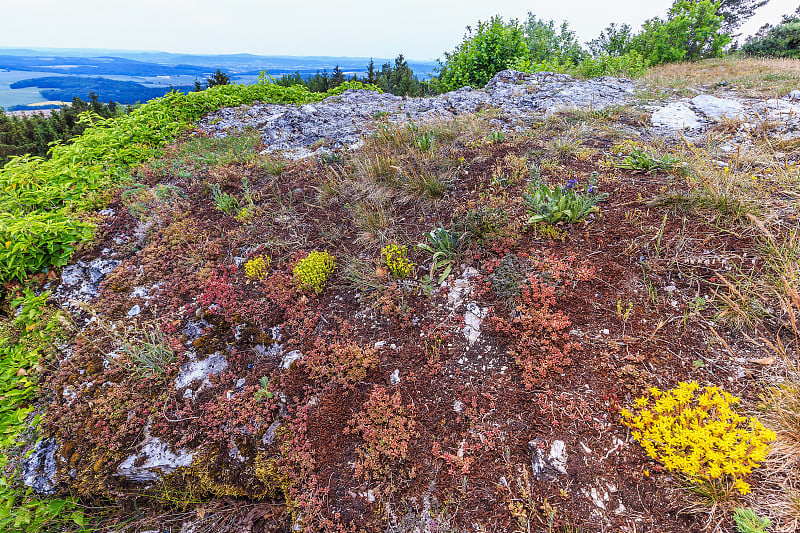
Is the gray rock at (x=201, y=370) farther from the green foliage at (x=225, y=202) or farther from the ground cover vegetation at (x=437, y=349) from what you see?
the green foliage at (x=225, y=202)

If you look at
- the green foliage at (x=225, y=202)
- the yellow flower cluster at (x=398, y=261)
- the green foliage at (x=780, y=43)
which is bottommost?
the yellow flower cluster at (x=398, y=261)

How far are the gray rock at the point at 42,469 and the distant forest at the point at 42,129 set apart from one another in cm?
2639

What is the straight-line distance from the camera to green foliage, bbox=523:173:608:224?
3715 mm

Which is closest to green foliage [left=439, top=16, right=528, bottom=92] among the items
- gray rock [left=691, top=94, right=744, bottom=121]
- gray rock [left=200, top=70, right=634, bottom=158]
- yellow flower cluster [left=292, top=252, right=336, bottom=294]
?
gray rock [left=200, top=70, right=634, bottom=158]

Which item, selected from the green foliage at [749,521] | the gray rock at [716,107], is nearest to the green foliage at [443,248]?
the green foliage at [749,521]

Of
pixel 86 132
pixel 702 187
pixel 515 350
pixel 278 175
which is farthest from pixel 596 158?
pixel 86 132

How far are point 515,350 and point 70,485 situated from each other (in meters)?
4.11

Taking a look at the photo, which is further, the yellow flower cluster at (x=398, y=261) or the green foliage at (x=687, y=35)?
the green foliage at (x=687, y=35)

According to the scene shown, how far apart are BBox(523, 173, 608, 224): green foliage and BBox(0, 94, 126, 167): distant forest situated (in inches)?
1109

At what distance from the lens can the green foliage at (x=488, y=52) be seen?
41.3 feet

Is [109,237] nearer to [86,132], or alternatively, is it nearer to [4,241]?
[4,241]

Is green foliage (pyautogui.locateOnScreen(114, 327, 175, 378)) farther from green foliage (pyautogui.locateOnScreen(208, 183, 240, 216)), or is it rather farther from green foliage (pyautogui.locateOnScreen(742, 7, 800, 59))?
green foliage (pyautogui.locateOnScreen(742, 7, 800, 59))

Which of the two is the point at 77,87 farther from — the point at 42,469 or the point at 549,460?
the point at 549,460

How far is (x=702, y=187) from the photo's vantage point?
12.1ft
